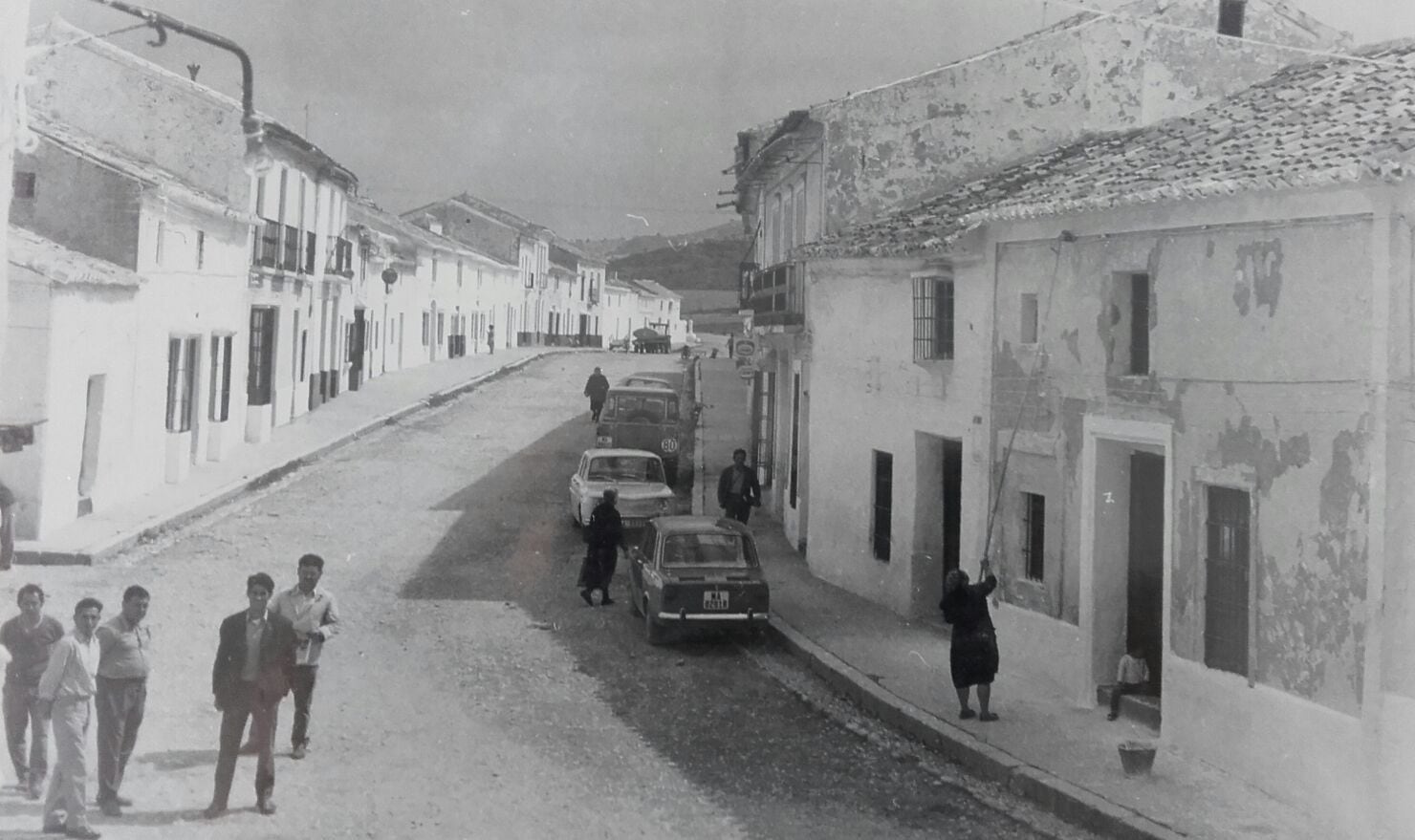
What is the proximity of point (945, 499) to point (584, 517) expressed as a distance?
6.00m

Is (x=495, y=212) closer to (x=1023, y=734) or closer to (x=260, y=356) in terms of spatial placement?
(x=260, y=356)

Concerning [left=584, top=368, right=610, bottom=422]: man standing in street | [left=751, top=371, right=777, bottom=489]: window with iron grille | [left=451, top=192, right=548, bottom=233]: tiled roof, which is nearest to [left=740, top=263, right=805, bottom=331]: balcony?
[left=751, top=371, right=777, bottom=489]: window with iron grille

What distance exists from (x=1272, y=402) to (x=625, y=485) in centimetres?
1141

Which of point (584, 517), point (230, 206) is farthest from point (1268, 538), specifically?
point (230, 206)

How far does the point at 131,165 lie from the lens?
17078 millimetres

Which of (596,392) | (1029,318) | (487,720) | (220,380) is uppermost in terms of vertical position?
(596,392)

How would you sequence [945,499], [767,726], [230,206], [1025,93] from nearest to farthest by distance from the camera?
[767,726] → [945,499] → [1025,93] → [230,206]

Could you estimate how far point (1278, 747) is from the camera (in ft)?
30.4

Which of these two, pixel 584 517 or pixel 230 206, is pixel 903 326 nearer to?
pixel 584 517

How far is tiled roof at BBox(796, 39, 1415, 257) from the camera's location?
9.16 meters

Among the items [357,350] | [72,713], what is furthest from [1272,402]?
[357,350]

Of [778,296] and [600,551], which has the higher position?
[778,296]

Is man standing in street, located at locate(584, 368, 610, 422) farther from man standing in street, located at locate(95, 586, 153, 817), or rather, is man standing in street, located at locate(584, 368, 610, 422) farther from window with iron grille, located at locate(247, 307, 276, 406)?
man standing in street, located at locate(95, 586, 153, 817)

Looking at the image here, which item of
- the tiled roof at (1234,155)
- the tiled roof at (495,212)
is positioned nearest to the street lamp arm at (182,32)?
the tiled roof at (1234,155)
